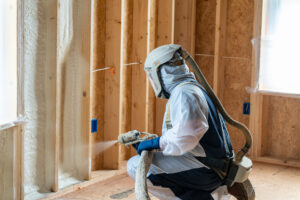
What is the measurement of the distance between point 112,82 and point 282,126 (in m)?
2.08

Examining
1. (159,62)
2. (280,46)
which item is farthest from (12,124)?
(280,46)

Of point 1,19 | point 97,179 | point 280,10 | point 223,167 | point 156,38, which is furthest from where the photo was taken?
point 156,38

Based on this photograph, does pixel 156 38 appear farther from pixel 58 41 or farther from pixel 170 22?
pixel 58 41

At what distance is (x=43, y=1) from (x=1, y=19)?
2.02 ft

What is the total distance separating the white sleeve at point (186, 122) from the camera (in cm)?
289

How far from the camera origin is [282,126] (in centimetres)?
539

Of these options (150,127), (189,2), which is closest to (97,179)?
(150,127)

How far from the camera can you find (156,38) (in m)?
5.44

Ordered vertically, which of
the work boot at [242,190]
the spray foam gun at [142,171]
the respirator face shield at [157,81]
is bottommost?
the work boot at [242,190]

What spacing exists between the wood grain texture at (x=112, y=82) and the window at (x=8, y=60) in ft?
4.43

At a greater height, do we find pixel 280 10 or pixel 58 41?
pixel 280 10

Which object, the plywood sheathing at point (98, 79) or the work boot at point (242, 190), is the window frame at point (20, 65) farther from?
the work boot at point (242, 190)

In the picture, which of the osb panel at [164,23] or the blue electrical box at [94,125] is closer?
the blue electrical box at [94,125]

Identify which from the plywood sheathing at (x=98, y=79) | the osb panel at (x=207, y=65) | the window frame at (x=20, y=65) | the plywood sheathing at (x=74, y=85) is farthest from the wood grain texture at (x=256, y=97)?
the window frame at (x=20, y=65)
